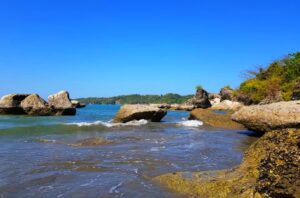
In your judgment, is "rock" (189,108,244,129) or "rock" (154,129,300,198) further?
"rock" (189,108,244,129)

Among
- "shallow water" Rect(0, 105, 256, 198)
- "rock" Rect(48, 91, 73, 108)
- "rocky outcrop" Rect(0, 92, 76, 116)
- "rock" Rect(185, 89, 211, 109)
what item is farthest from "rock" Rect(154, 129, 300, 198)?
"rock" Rect(185, 89, 211, 109)

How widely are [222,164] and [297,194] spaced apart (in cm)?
503

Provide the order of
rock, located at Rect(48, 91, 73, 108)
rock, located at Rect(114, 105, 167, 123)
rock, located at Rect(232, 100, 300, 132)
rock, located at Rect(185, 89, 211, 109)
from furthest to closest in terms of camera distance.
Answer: rock, located at Rect(185, 89, 211, 109) → rock, located at Rect(48, 91, 73, 108) → rock, located at Rect(114, 105, 167, 123) → rock, located at Rect(232, 100, 300, 132)

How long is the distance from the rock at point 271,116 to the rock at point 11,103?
31695 mm

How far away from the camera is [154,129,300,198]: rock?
490cm

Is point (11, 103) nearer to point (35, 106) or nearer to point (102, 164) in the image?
point (35, 106)

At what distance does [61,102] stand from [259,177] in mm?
39269

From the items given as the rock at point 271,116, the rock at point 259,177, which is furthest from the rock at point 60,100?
the rock at point 259,177

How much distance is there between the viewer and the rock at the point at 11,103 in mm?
42031

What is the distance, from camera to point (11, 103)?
1656 inches

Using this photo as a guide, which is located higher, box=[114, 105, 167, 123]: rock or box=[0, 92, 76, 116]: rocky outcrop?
box=[0, 92, 76, 116]: rocky outcrop

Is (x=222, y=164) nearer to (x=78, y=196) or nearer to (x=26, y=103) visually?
(x=78, y=196)

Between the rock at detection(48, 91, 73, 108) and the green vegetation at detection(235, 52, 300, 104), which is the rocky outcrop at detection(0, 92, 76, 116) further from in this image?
the green vegetation at detection(235, 52, 300, 104)

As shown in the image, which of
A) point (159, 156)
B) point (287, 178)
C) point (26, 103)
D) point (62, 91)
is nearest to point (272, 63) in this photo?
point (62, 91)
